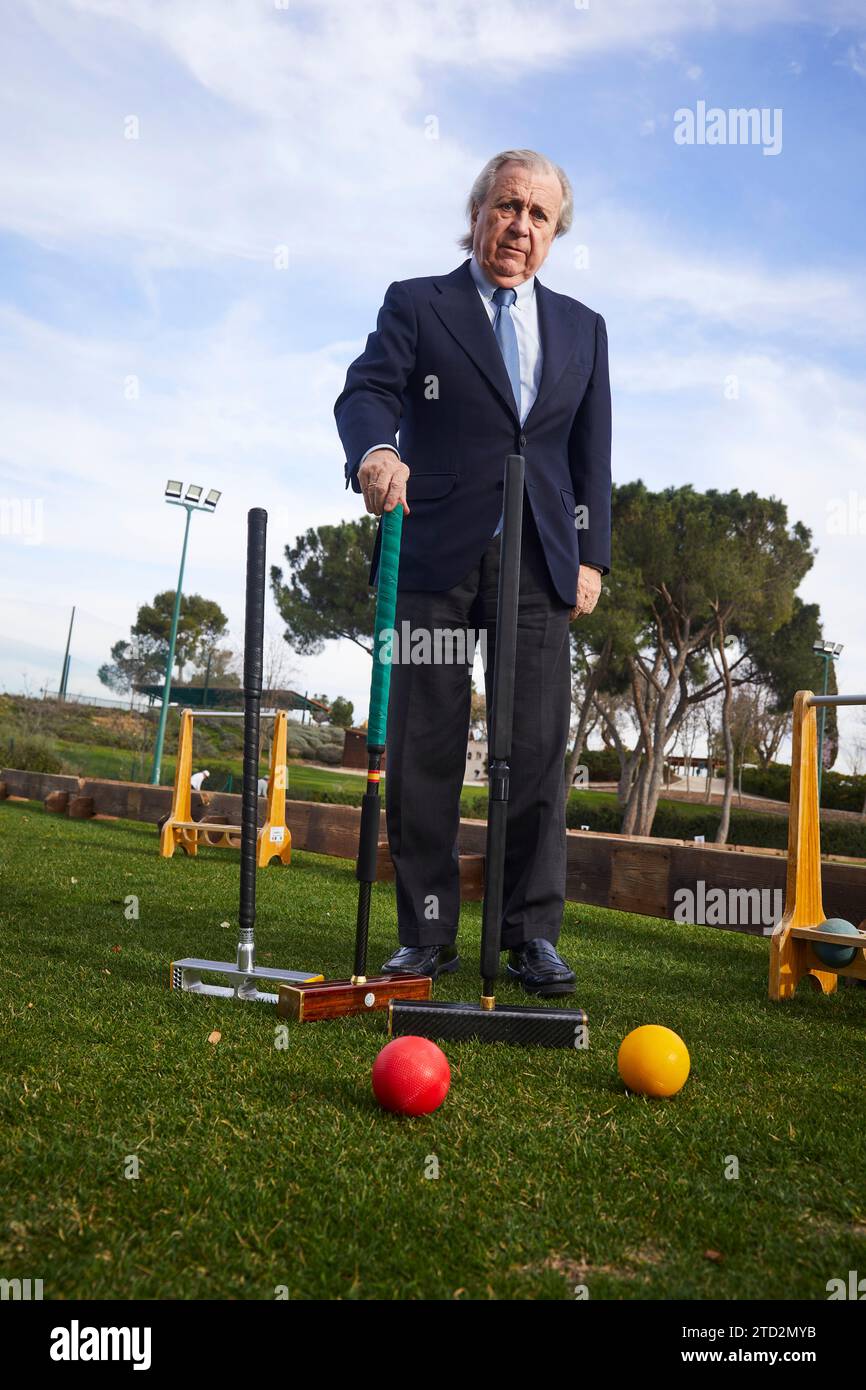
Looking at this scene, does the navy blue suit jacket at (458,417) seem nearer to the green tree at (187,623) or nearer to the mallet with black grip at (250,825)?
the mallet with black grip at (250,825)

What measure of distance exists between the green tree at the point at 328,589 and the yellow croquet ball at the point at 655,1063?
29.9 meters

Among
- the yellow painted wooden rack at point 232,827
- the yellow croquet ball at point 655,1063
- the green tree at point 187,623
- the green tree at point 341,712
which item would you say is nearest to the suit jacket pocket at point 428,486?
the yellow croquet ball at point 655,1063

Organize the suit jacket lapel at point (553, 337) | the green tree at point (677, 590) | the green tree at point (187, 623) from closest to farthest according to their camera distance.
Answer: the suit jacket lapel at point (553, 337) → the green tree at point (677, 590) → the green tree at point (187, 623)

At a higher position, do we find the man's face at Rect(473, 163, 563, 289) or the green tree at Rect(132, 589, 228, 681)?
the green tree at Rect(132, 589, 228, 681)

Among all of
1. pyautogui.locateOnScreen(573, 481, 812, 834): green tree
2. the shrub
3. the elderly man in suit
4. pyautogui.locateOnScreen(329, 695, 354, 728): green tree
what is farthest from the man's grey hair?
pyautogui.locateOnScreen(329, 695, 354, 728): green tree

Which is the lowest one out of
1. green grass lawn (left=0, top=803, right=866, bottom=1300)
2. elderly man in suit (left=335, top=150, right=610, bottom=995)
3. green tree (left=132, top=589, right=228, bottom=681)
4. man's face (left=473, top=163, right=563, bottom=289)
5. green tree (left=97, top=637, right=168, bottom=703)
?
green grass lawn (left=0, top=803, right=866, bottom=1300)

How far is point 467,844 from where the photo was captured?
7.21 metres

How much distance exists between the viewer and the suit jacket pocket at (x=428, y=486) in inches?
126

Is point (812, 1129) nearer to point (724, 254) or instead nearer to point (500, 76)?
point (500, 76)

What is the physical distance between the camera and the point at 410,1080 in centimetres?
178

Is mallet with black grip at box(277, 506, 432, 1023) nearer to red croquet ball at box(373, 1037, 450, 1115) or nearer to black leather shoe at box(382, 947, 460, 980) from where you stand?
black leather shoe at box(382, 947, 460, 980)

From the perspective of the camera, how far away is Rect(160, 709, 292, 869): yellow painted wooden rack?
23.9 ft

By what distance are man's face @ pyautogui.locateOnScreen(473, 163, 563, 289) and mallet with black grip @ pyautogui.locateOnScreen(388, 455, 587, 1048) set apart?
3.94 feet

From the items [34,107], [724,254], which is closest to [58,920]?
[34,107]
